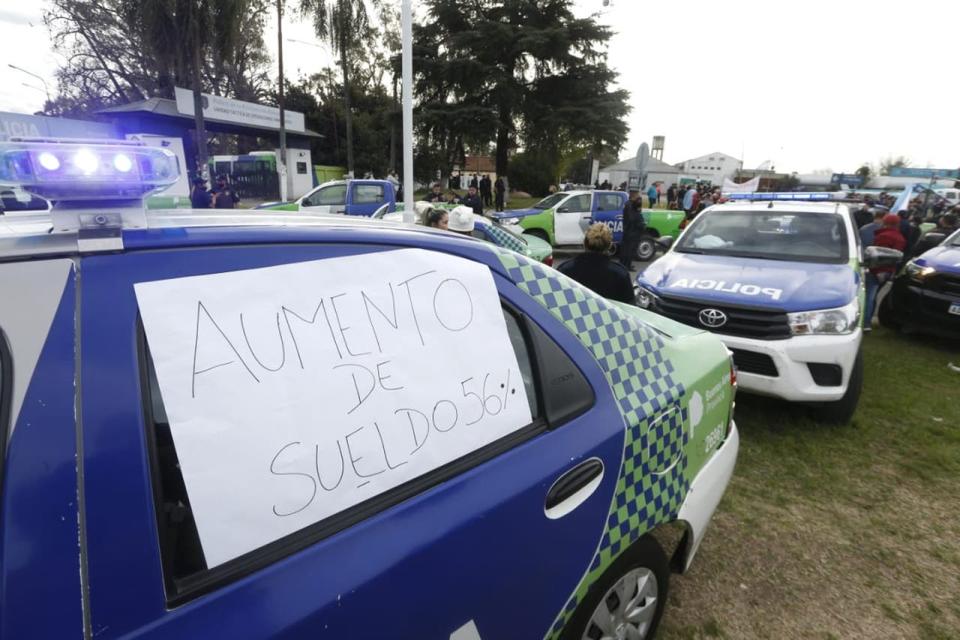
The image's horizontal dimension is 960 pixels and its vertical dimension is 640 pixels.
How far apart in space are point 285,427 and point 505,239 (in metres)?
6.04

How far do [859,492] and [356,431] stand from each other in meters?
3.35

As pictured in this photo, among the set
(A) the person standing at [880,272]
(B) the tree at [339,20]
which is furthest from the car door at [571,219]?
(B) the tree at [339,20]

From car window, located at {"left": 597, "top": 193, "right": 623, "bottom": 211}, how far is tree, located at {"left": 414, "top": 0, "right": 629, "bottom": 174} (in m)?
9.71

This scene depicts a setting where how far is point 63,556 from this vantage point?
0.76m

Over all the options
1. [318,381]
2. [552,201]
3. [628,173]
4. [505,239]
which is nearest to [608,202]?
[552,201]

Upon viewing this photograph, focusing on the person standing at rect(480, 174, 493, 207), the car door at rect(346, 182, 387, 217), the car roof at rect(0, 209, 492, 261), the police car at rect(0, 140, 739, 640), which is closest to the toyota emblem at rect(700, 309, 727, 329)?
the police car at rect(0, 140, 739, 640)

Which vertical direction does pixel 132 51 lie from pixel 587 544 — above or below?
above

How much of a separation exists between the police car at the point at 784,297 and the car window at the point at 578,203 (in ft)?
24.6

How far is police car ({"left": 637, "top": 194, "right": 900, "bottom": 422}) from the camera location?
3447mm

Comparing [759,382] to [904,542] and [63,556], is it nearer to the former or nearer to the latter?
[904,542]

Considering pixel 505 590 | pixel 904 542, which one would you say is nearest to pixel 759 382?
pixel 904 542

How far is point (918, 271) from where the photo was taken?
5816 mm

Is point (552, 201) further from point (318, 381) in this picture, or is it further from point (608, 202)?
point (318, 381)

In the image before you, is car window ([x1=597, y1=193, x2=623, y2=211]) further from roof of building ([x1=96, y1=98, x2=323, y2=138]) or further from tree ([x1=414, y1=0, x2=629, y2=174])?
roof of building ([x1=96, y1=98, x2=323, y2=138])
